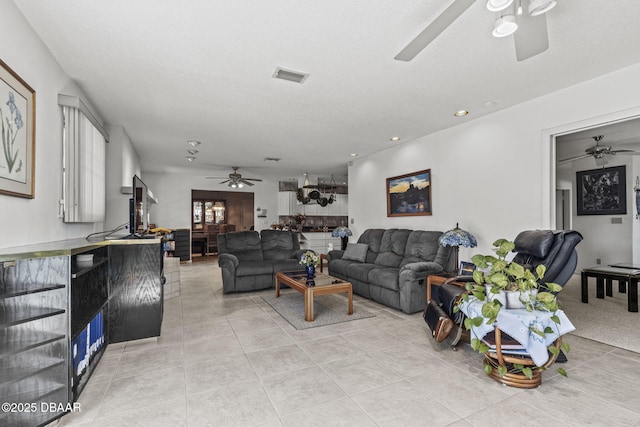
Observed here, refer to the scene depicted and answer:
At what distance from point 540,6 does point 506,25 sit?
15 centimetres

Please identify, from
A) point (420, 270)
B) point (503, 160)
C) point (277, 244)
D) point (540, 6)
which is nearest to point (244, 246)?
point (277, 244)

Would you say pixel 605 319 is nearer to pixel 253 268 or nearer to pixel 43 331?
pixel 253 268

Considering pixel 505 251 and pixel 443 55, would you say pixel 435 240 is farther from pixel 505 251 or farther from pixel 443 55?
pixel 443 55

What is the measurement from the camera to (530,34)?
1792 millimetres

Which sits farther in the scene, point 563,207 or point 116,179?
point 563,207

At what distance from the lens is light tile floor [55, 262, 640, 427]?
183cm

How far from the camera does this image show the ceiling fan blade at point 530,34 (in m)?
1.70

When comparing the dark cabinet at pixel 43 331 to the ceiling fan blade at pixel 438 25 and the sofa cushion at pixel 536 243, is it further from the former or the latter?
the sofa cushion at pixel 536 243

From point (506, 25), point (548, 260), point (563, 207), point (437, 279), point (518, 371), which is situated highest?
point (506, 25)

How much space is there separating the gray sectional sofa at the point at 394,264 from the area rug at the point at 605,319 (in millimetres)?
1475

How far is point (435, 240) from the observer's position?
4445 millimetres

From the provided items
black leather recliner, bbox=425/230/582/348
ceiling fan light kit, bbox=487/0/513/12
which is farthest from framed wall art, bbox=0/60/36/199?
black leather recliner, bbox=425/230/582/348

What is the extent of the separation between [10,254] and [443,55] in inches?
125

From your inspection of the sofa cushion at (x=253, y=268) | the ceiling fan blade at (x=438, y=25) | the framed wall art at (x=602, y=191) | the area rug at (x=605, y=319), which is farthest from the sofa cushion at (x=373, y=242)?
the framed wall art at (x=602, y=191)
